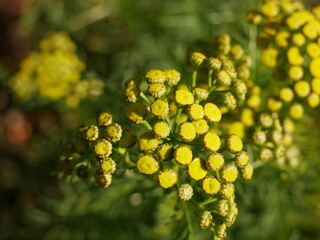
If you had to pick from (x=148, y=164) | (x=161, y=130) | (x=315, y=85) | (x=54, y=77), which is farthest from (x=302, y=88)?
(x=54, y=77)

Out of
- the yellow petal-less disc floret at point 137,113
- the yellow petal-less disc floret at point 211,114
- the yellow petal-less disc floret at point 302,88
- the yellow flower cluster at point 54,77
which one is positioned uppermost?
the yellow petal-less disc floret at point 137,113

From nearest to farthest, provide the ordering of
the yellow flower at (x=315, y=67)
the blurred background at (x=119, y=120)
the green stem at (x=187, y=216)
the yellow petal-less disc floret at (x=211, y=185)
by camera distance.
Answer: the yellow petal-less disc floret at (x=211, y=185), the green stem at (x=187, y=216), the yellow flower at (x=315, y=67), the blurred background at (x=119, y=120)

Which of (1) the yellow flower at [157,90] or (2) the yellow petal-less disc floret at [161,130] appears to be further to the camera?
(1) the yellow flower at [157,90]

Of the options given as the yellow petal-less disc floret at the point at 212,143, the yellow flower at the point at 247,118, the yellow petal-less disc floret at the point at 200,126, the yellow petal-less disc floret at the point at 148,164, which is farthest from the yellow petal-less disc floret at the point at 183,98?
the yellow flower at the point at 247,118

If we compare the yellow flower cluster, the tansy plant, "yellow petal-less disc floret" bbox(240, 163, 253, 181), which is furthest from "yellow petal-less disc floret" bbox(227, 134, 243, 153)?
the yellow flower cluster

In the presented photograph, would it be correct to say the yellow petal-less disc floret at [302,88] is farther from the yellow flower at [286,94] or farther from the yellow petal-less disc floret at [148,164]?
the yellow petal-less disc floret at [148,164]

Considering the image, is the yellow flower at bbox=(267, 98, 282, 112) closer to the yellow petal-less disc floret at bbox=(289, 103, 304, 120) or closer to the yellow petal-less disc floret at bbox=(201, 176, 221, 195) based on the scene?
the yellow petal-less disc floret at bbox=(289, 103, 304, 120)

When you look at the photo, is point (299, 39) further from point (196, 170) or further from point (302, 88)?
point (196, 170)
